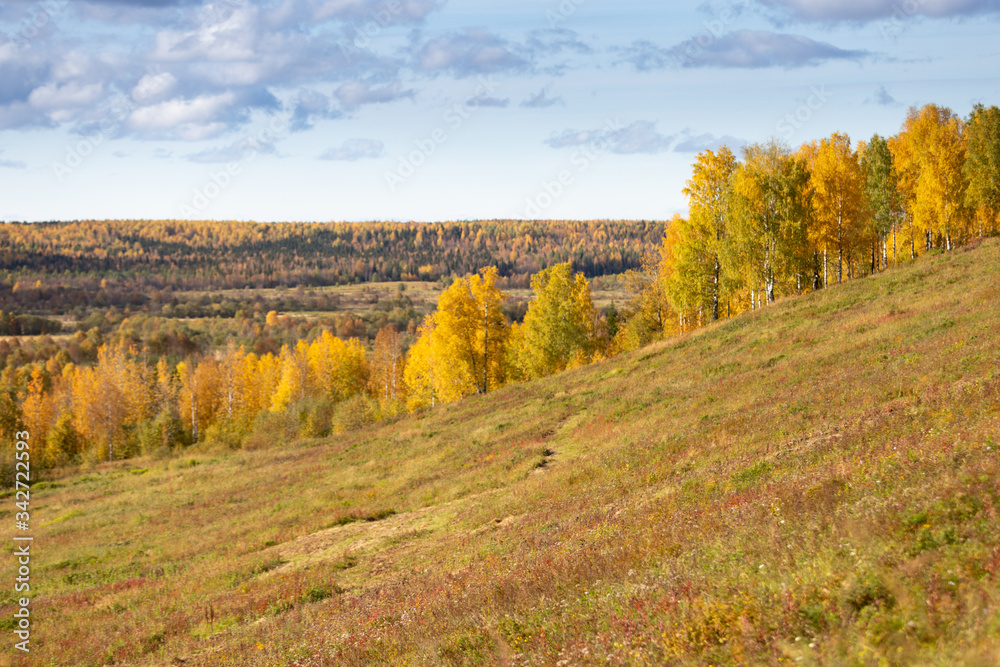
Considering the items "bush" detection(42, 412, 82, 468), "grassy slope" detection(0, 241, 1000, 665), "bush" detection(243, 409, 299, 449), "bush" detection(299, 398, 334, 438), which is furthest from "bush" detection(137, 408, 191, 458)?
"grassy slope" detection(0, 241, 1000, 665)

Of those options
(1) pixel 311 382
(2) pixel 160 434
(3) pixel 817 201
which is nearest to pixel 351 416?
(1) pixel 311 382

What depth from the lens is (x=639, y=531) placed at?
39.5 ft

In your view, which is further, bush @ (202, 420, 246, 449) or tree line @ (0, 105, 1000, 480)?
bush @ (202, 420, 246, 449)

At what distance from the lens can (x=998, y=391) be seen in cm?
1355

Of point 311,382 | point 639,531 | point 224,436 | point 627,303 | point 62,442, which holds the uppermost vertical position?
point 627,303

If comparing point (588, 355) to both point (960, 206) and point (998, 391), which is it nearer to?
point (960, 206)

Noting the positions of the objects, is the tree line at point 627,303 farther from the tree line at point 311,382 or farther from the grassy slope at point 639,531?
the grassy slope at point 639,531

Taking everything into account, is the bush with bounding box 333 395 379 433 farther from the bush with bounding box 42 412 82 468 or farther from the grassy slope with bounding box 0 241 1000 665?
the bush with bounding box 42 412 82 468

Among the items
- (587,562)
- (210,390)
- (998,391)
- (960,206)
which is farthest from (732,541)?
(210,390)

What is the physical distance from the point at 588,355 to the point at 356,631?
5642 cm

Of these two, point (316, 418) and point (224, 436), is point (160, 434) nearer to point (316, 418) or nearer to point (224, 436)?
point (224, 436)

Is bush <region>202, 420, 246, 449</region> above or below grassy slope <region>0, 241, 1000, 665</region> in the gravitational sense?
below

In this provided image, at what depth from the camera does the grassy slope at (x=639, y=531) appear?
7199mm

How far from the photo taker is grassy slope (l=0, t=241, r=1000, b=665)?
7199 mm
